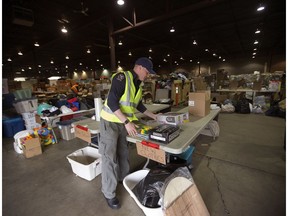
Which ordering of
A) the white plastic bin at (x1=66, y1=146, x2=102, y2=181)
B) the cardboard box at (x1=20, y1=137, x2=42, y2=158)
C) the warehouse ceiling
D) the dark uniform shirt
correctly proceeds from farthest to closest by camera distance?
the warehouse ceiling
the cardboard box at (x1=20, y1=137, x2=42, y2=158)
the white plastic bin at (x1=66, y1=146, x2=102, y2=181)
the dark uniform shirt

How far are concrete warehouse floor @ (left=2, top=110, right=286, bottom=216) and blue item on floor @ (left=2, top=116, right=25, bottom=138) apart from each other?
669 millimetres

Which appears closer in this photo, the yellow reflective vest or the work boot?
the yellow reflective vest

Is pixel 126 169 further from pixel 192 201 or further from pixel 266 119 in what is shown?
pixel 266 119

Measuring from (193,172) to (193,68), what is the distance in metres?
19.4

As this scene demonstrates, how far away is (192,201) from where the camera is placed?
49.1 inches

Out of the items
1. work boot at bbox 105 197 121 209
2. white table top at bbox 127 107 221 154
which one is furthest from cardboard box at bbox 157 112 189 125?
work boot at bbox 105 197 121 209

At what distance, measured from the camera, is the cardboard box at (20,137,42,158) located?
104 inches

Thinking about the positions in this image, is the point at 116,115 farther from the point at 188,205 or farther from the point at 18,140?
the point at 18,140

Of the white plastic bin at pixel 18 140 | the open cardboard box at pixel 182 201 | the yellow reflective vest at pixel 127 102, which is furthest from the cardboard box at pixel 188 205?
the white plastic bin at pixel 18 140

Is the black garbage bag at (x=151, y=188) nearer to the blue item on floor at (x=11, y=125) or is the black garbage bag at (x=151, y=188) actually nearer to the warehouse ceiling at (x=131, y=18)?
the blue item on floor at (x=11, y=125)

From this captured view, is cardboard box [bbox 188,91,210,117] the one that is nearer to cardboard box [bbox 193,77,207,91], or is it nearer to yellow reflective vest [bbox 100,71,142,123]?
yellow reflective vest [bbox 100,71,142,123]

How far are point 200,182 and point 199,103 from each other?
1032 millimetres

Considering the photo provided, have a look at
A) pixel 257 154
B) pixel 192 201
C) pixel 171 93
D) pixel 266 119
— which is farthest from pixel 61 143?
pixel 266 119

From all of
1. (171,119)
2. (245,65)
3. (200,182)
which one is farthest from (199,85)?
(245,65)
